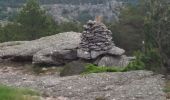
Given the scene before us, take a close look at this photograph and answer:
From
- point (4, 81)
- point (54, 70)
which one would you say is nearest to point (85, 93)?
point (4, 81)

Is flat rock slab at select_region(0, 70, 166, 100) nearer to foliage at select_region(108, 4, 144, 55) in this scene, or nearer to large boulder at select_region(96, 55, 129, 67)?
large boulder at select_region(96, 55, 129, 67)

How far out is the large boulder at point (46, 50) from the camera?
106 feet

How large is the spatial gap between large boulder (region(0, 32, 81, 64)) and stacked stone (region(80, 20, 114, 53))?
38.6 inches

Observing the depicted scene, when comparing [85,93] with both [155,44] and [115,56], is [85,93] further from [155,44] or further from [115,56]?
[115,56]

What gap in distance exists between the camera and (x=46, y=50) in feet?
108

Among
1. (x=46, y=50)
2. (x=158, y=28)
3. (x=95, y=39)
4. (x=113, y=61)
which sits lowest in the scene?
(x=113, y=61)

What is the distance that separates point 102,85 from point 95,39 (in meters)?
8.65

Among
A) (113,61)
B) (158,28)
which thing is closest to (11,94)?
(158,28)

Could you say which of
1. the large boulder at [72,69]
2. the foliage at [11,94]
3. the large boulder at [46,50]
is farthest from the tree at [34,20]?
the foliage at [11,94]

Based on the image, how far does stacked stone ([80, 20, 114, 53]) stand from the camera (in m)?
32.0

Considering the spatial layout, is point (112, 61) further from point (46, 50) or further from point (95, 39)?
point (46, 50)

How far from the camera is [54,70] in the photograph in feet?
101

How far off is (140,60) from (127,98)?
23.1ft

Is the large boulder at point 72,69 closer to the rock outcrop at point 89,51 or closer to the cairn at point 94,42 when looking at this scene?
the rock outcrop at point 89,51
